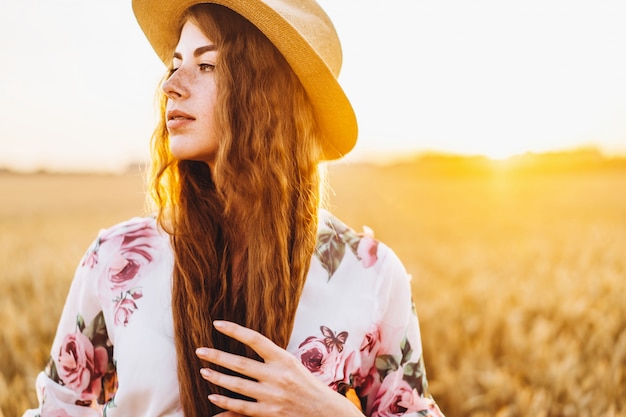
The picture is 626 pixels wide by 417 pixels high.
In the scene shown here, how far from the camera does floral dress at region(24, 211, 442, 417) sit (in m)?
1.46

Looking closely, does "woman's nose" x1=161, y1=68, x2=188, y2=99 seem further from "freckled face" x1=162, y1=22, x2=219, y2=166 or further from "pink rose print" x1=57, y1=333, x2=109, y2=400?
"pink rose print" x1=57, y1=333, x2=109, y2=400

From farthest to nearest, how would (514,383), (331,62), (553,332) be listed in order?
(553,332)
(514,383)
(331,62)

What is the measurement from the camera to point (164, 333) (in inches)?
58.4

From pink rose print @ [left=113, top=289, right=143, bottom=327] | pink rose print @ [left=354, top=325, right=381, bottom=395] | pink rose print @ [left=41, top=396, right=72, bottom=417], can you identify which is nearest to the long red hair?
pink rose print @ [left=113, top=289, right=143, bottom=327]

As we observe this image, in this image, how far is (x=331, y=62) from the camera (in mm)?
1680

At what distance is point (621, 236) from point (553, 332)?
12.7 feet

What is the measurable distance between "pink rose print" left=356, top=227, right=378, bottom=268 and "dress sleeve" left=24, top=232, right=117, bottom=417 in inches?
27.3

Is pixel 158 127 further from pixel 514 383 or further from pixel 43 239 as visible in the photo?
pixel 43 239

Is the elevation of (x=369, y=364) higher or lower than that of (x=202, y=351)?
lower

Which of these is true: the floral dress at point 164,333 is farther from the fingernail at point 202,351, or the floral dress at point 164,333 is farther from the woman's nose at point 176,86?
the woman's nose at point 176,86

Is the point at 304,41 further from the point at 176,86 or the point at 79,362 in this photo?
the point at 79,362

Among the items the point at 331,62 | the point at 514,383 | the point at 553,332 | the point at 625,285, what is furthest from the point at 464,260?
the point at 331,62

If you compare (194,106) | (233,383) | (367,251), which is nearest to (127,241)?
(194,106)

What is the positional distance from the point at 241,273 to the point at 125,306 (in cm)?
30
